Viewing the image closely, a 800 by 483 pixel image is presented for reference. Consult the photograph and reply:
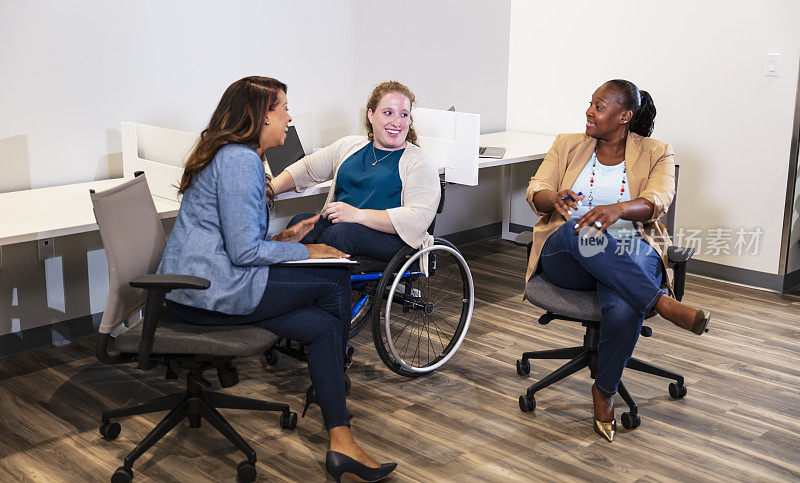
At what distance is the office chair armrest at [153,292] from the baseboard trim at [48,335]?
53.2 inches

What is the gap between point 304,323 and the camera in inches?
95.3

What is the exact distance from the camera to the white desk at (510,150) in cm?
424

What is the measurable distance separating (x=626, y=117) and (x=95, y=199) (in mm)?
1819

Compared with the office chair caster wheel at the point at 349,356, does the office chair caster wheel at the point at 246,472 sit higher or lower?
lower

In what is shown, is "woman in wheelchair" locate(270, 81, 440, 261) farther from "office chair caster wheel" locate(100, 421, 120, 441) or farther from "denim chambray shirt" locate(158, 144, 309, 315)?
"office chair caster wheel" locate(100, 421, 120, 441)

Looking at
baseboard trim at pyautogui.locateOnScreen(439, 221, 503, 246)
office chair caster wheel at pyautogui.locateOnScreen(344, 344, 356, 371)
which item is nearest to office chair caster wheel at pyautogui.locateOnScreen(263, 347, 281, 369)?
office chair caster wheel at pyautogui.locateOnScreen(344, 344, 356, 371)

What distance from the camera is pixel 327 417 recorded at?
2.40 metres

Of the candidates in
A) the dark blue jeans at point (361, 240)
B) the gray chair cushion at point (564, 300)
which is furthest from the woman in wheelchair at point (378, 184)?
the gray chair cushion at point (564, 300)

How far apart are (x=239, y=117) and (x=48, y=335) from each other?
1.61 meters

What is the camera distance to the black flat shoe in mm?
2330

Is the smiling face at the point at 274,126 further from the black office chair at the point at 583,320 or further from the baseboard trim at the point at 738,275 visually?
the baseboard trim at the point at 738,275

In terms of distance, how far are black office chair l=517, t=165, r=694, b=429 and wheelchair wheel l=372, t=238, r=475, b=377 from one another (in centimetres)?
33

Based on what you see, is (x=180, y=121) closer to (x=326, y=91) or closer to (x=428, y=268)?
(x=326, y=91)

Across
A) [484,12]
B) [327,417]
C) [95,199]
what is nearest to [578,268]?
[327,417]
